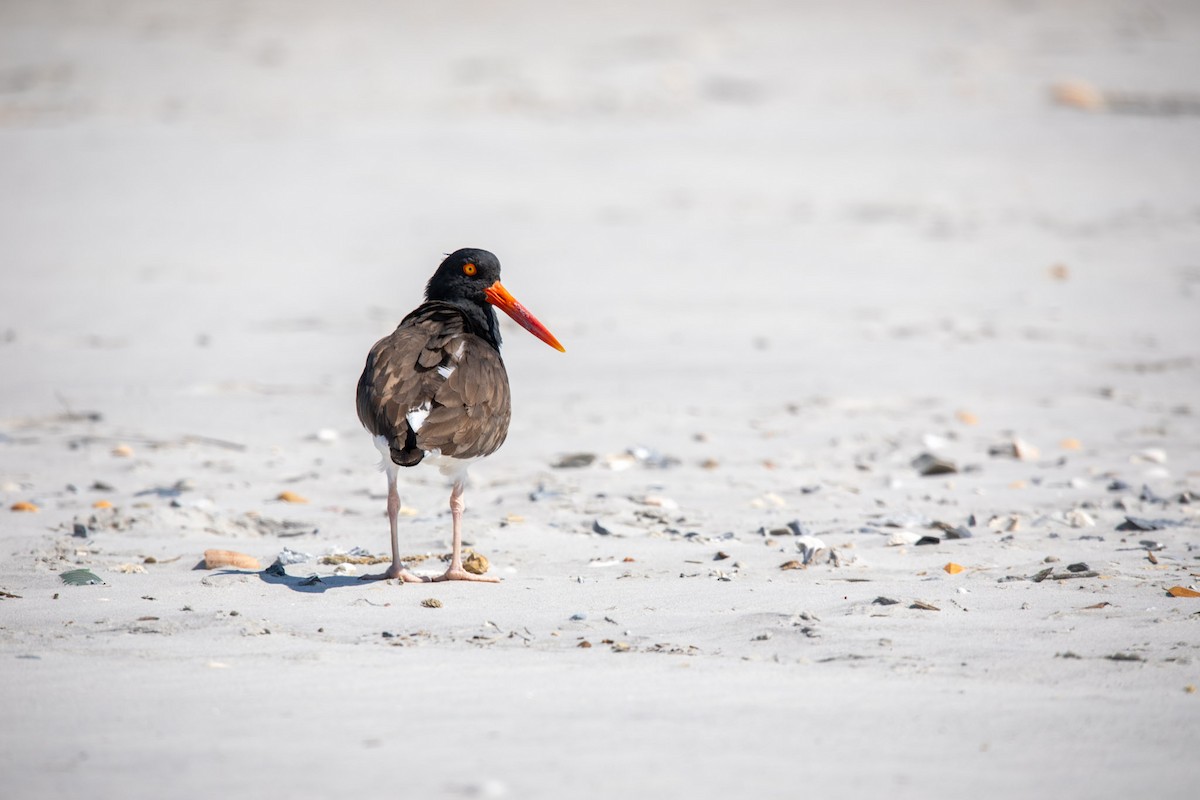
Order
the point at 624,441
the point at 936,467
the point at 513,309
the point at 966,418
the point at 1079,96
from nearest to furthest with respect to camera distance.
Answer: the point at 513,309, the point at 936,467, the point at 624,441, the point at 966,418, the point at 1079,96

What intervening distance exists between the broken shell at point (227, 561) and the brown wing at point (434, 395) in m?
0.71

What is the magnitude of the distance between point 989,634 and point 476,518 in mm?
2640

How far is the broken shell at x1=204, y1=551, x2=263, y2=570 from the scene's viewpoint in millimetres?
5223

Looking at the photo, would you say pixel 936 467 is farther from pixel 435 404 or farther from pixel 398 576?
pixel 398 576

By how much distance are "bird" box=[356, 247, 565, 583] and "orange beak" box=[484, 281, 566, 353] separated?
267 mm

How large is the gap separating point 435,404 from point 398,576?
0.67 meters

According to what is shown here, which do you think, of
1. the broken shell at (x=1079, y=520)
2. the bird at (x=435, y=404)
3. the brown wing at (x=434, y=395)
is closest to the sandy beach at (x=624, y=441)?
the broken shell at (x=1079, y=520)

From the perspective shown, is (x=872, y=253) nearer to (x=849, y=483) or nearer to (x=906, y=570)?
(x=849, y=483)

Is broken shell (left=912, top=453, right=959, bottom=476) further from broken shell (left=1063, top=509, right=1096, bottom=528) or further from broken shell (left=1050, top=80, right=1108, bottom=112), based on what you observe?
broken shell (left=1050, top=80, right=1108, bottom=112)

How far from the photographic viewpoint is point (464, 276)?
612cm

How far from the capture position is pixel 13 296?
11055mm

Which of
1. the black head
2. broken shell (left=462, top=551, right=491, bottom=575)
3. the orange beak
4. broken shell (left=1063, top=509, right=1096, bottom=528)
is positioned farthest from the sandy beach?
the black head

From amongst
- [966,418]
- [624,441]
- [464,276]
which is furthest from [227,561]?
[966,418]

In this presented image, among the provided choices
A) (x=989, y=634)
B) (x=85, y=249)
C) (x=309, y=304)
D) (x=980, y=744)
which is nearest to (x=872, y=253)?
(x=309, y=304)
